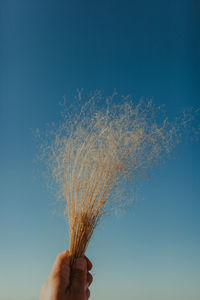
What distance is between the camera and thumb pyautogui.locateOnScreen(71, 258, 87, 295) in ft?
3.28

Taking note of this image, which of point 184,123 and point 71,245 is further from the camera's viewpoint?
point 184,123

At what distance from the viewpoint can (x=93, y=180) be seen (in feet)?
4.31

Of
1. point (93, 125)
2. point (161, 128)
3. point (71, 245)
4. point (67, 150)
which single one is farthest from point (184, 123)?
point (71, 245)

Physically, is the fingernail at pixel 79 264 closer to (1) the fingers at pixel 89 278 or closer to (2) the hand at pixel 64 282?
(2) the hand at pixel 64 282

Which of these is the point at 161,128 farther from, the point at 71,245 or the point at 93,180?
the point at 71,245

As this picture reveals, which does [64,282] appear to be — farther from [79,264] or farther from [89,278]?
[89,278]

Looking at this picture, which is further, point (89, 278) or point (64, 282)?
point (89, 278)

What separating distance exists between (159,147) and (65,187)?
0.44m

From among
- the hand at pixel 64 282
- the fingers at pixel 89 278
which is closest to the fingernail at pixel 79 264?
the hand at pixel 64 282

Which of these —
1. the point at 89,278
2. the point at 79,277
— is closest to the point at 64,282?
the point at 79,277

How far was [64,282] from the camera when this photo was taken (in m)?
1.00

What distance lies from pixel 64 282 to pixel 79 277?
2.6 inches

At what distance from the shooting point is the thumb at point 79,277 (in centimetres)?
100

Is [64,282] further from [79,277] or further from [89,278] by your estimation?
[89,278]
